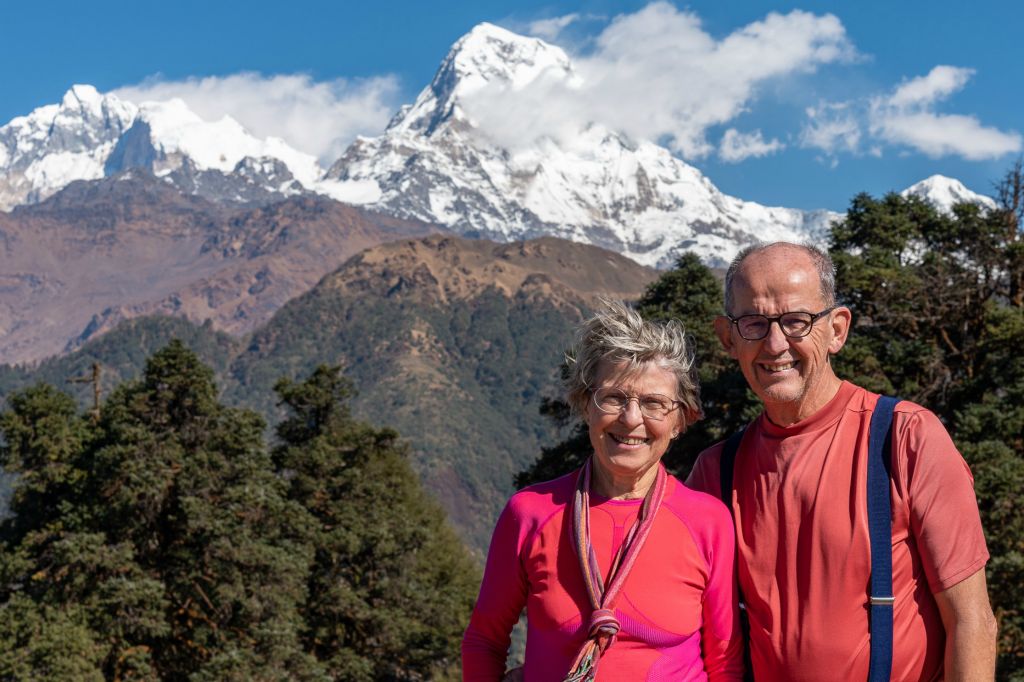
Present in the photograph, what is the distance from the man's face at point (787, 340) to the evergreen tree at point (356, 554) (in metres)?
25.0

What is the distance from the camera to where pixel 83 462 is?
28.3m

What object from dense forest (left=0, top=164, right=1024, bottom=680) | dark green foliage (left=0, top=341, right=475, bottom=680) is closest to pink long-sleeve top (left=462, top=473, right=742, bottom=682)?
dense forest (left=0, top=164, right=1024, bottom=680)

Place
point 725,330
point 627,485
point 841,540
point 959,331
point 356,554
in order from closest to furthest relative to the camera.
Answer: point 841,540 < point 627,485 < point 725,330 < point 959,331 < point 356,554

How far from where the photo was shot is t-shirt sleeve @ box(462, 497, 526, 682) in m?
4.07

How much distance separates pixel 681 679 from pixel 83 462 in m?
27.9

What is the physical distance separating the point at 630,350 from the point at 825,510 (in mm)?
997

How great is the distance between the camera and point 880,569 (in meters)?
3.69

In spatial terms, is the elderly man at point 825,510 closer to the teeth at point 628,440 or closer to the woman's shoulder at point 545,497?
the teeth at point 628,440

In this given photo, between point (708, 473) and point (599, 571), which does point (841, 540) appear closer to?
point (708, 473)

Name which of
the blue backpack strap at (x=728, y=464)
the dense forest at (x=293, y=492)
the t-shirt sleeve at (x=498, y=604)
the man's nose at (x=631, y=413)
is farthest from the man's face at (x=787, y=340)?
the dense forest at (x=293, y=492)

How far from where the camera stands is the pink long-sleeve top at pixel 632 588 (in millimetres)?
3838

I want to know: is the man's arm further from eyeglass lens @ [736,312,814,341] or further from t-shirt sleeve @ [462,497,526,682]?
t-shirt sleeve @ [462,497,526,682]

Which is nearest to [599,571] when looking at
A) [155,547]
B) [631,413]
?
[631,413]

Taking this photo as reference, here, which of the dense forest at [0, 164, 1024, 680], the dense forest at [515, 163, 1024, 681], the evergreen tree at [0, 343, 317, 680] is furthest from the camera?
the evergreen tree at [0, 343, 317, 680]
